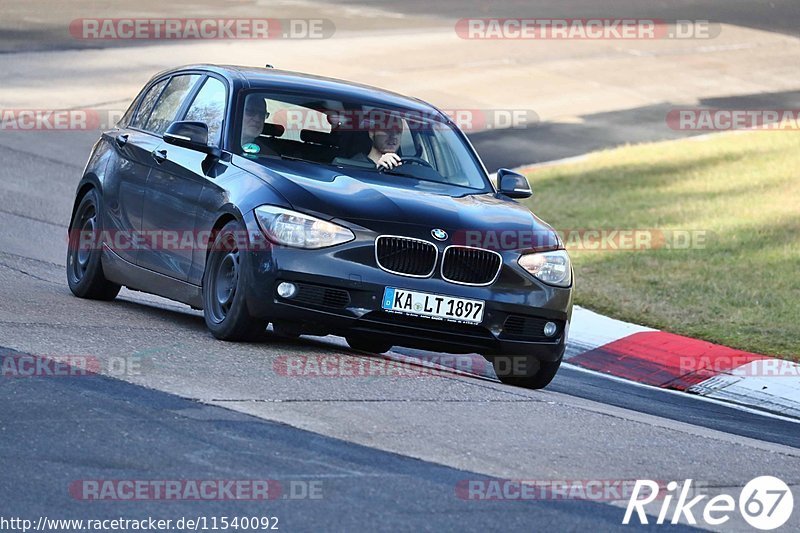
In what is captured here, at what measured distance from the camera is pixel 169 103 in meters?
10.8

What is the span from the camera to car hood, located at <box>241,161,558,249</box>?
8.59m

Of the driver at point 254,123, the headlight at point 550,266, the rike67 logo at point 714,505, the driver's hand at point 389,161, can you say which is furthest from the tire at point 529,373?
the rike67 logo at point 714,505

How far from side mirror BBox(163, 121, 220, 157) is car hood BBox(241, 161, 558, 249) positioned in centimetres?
50

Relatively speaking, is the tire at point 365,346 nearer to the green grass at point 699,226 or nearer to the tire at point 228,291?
the tire at point 228,291

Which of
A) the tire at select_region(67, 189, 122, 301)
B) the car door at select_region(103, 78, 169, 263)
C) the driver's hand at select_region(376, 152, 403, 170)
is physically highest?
the driver's hand at select_region(376, 152, 403, 170)

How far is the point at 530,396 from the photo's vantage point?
8500 millimetres

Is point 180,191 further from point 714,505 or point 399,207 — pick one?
point 714,505

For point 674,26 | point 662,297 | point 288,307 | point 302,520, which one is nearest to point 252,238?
point 288,307

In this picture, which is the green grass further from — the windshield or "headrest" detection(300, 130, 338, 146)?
"headrest" detection(300, 130, 338, 146)

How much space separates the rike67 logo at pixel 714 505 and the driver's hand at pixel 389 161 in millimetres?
3371

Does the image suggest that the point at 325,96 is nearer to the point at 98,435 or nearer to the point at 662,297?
the point at 98,435

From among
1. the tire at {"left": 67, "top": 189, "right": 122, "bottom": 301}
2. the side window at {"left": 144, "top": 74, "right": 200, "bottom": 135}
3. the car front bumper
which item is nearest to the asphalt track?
the car front bumper

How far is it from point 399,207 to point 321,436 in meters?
2.16

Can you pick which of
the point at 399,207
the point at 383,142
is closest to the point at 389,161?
the point at 383,142
